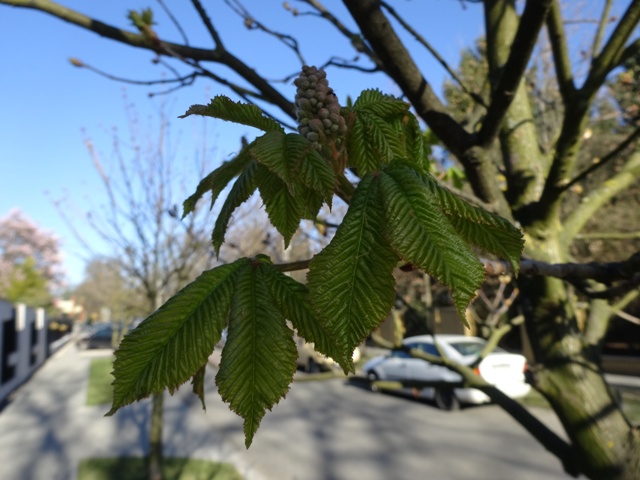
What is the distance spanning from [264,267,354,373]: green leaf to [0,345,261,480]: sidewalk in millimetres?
7125

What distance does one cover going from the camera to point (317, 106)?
783 mm

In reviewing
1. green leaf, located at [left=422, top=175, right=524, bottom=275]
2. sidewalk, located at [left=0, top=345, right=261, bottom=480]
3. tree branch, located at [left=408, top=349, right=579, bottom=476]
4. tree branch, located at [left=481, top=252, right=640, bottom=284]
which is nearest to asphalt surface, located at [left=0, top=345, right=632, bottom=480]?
sidewalk, located at [left=0, top=345, right=261, bottom=480]

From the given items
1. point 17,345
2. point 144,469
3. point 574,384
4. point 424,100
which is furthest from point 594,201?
point 17,345

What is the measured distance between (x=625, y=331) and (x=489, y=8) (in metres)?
14.9

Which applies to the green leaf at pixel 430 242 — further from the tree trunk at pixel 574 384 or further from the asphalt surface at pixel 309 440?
the asphalt surface at pixel 309 440

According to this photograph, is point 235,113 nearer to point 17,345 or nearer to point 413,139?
point 413,139

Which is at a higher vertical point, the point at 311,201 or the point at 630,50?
the point at 630,50

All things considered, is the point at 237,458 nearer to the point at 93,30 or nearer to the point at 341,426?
the point at 341,426

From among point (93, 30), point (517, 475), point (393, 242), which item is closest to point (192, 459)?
point (517, 475)

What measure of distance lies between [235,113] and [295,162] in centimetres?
20

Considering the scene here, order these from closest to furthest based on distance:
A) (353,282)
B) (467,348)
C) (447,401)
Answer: (353,282) → (447,401) → (467,348)

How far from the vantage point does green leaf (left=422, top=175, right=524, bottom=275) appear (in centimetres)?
65

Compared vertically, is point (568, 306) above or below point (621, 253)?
below

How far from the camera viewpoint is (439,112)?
180cm
